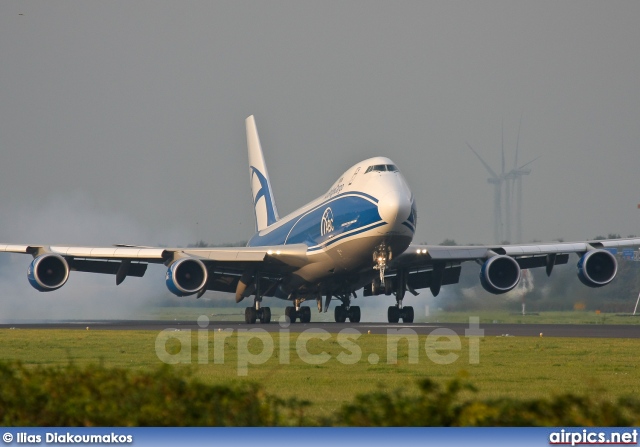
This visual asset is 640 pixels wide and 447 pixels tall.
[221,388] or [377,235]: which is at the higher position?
[377,235]

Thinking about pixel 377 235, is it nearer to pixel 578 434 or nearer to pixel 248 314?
pixel 248 314

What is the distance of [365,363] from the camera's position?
72.6 ft

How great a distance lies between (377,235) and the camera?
40.2 m

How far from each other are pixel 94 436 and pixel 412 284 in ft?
133

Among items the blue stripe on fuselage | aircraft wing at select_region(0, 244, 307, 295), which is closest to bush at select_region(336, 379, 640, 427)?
the blue stripe on fuselage

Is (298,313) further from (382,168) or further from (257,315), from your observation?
(382,168)

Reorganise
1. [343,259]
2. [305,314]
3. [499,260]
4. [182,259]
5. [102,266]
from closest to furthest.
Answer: [343,259] → [182,259] → [499,260] → [305,314] → [102,266]

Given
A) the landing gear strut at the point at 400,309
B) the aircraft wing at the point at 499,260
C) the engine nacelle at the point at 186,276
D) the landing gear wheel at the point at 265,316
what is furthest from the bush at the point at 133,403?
the landing gear wheel at the point at 265,316

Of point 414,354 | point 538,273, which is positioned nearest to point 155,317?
point 538,273

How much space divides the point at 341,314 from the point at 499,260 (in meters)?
7.51

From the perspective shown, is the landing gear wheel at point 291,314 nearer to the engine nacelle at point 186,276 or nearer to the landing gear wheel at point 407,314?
the landing gear wheel at point 407,314

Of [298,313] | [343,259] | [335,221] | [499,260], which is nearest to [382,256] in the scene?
[343,259]

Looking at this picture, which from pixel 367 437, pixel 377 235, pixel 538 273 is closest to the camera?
pixel 367 437

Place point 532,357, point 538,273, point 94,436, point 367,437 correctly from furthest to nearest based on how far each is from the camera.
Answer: point 538,273, point 532,357, point 94,436, point 367,437
